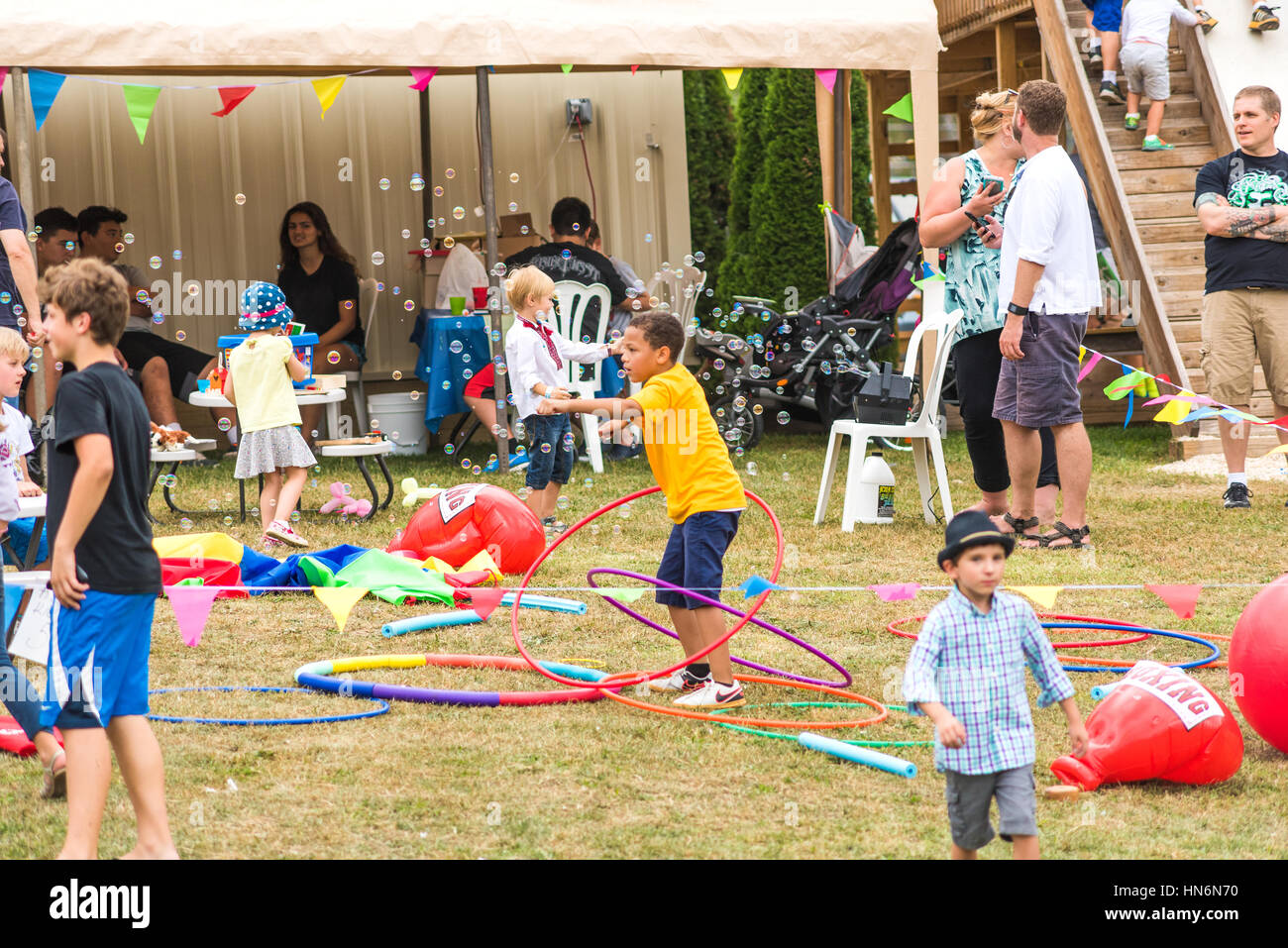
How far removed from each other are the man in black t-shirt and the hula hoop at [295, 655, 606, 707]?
172 inches

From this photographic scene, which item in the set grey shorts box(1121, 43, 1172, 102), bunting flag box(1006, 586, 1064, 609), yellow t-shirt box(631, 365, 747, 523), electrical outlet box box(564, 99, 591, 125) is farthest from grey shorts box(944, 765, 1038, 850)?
electrical outlet box box(564, 99, 591, 125)

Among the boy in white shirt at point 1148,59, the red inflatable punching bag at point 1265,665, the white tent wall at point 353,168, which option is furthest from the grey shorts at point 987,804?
the white tent wall at point 353,168

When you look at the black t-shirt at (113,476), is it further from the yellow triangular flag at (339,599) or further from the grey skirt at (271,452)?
the grey skirt at (271,452)

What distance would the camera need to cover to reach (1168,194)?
10727 millimetres

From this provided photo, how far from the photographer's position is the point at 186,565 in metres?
6.20

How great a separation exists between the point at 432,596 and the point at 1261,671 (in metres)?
3.29

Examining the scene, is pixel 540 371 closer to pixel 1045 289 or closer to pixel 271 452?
pixel 271 452

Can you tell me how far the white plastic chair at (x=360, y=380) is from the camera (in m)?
10.5

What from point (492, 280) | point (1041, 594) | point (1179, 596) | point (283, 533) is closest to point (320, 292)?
point (492, 280)

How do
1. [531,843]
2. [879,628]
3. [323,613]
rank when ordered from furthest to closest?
[323,613] → [879,628] → [531,843]

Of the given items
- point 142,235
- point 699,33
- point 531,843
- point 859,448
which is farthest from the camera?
point 142,235
